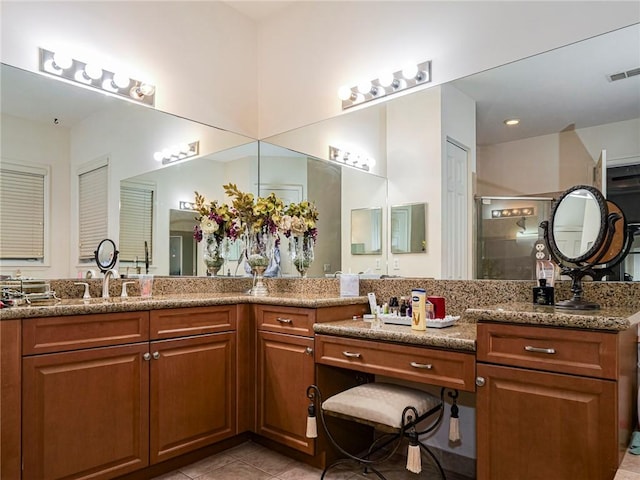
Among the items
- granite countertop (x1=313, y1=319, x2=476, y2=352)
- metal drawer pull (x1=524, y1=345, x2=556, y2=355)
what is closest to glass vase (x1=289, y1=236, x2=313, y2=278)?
Result: granite countertop (x1=313, y1=319, x2=476, y2=352)

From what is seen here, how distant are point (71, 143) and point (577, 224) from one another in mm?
2543

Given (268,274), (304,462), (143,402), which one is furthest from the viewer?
(268,274)

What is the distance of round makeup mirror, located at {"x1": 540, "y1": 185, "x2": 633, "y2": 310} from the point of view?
160cm

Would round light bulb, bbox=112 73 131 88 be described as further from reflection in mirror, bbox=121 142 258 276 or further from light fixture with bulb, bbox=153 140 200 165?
reflection in mirror, bbox=121 142 258 276

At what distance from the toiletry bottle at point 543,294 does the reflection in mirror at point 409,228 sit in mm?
698

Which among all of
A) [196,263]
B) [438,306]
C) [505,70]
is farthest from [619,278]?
[196,263]

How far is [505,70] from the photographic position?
2.16m

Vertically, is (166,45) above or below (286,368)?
above

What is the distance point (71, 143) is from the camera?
237 centimetres

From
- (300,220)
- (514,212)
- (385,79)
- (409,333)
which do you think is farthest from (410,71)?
(409,333)

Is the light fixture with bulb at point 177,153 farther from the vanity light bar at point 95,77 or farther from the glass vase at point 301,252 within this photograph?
the glass vase at point 301,252

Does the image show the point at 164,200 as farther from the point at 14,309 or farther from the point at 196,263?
the point at 14,309

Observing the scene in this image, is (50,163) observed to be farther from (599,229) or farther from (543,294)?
(599,229)

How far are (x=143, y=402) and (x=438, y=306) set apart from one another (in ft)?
4.92
